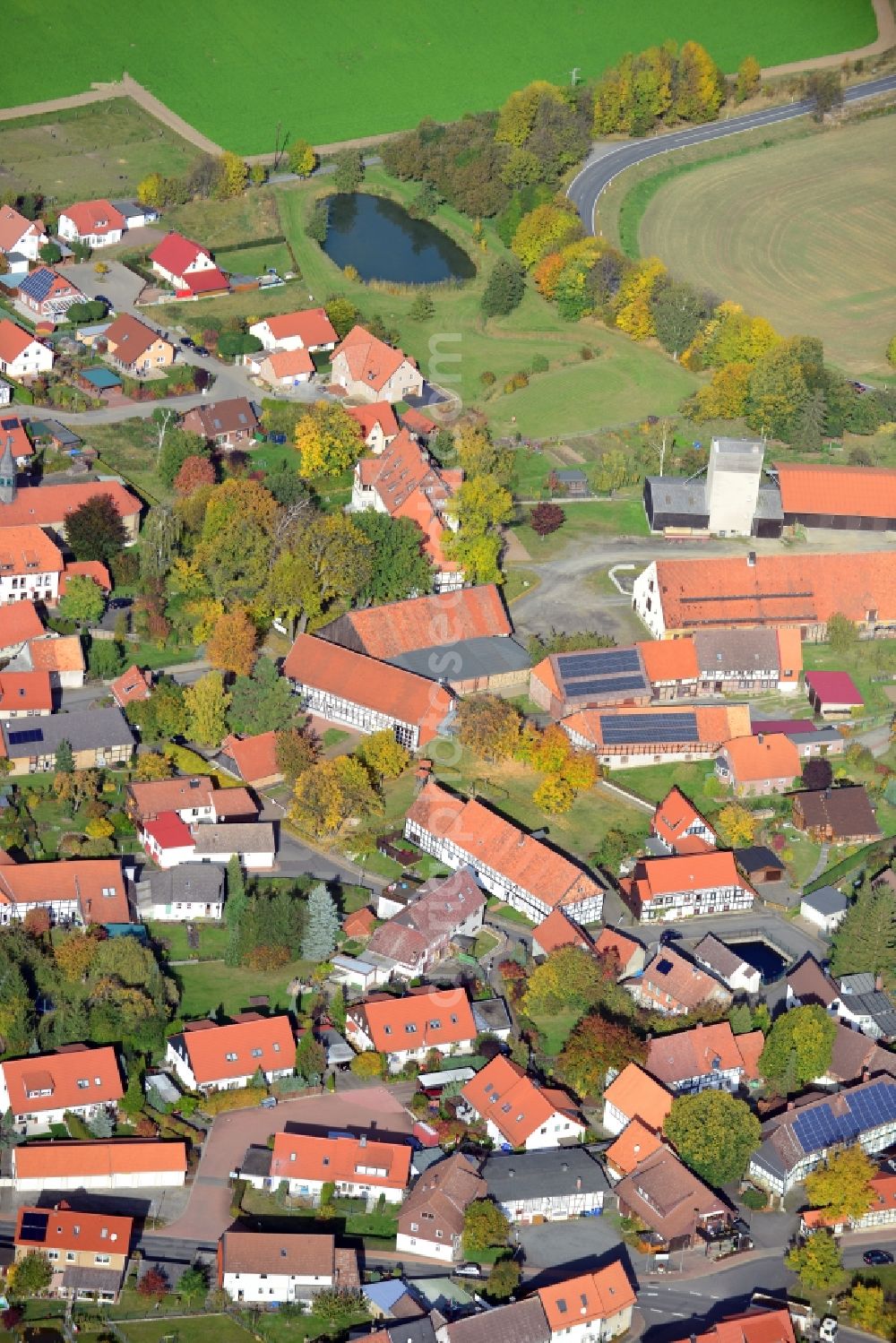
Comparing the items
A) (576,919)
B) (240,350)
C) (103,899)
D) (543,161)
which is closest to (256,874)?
(103,899)

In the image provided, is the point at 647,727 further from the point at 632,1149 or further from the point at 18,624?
the point at 18,624

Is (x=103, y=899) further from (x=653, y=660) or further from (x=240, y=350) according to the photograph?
(x=240, y=350)

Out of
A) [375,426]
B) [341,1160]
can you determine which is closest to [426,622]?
[375,426]

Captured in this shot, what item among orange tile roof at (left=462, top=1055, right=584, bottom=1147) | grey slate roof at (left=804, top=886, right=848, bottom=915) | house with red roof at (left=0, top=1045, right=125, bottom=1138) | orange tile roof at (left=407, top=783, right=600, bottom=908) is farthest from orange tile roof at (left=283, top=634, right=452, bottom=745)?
house with red roof at (left=0, top=1045, right=125, bottom=1138)

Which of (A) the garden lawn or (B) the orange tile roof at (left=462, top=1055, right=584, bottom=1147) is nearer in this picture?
(B) the orange tile roof at (left=462, top=1055, right=584, bottom=1147)

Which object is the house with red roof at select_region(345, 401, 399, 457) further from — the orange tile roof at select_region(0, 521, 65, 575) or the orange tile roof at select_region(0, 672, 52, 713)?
the orange tile roof at select_region(0, 672, 52, 713)

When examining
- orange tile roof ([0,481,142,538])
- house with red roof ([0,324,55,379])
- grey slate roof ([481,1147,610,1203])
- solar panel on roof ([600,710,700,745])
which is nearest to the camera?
grey slate roof ([481,1147,610,1203])

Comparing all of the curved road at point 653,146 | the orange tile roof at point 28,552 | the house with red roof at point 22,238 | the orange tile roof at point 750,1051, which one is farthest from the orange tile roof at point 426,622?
the curved road at point 653,146

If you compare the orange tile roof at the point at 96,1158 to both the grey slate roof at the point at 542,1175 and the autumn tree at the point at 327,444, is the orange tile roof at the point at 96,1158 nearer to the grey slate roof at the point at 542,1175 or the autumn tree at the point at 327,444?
the grey slate roof at the point at 542,1175
